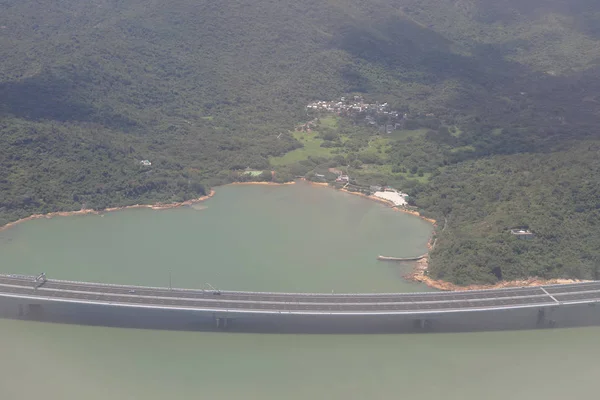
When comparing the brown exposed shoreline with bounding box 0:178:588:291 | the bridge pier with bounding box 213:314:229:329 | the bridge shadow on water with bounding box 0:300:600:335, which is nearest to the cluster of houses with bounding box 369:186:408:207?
the brown exposed shoreline with bounding box 0:178:588:291

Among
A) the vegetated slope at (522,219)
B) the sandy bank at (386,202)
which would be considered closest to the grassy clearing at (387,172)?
the vegetated slope at (522,219)

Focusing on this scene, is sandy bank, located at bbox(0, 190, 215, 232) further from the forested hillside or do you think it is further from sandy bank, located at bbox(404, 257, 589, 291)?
sandy bank, located at bbox(404, 257, 589, 291)

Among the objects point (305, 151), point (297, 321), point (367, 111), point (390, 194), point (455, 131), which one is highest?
point (367, 111)

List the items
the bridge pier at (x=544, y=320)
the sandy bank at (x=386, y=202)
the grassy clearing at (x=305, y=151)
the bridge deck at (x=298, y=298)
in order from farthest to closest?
the grassy clearing at (x=305, y=151) < the sandy bank at (x=386, y=202) < the bridge pier at (x=544, y=320) < the bridge deck at (x=298, y=298)

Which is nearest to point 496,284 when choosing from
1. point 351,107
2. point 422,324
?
point 422,324

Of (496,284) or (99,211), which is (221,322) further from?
(99,211)

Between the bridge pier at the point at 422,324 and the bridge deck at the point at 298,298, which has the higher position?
the bridge deck at the point at 298,298

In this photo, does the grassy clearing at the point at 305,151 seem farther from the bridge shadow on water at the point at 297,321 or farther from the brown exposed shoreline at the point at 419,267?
the bridge shadow on water at the point at 297,321
